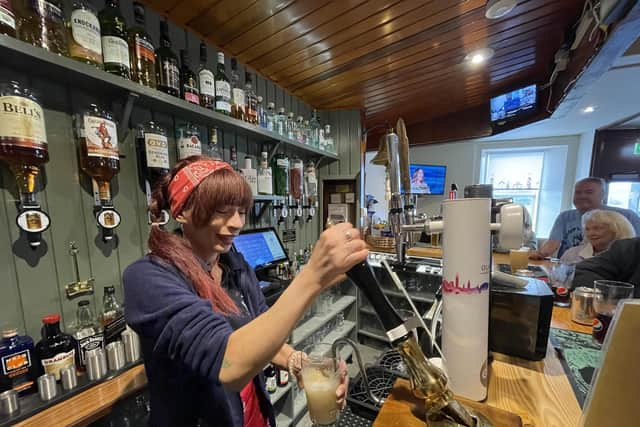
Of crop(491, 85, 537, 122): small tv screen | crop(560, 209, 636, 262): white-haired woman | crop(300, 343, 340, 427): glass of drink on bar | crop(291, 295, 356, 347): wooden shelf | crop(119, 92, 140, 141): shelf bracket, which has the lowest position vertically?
crop(291, 295, 356, 347): wooden shelf

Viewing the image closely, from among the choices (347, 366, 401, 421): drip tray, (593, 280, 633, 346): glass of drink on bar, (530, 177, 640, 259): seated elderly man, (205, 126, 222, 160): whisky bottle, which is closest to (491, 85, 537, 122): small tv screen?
(530, 177, 640, 259): seated elderly man

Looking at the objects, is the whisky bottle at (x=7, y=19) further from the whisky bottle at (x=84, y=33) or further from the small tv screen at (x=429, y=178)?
the small tv screen at (x=429, y=178)

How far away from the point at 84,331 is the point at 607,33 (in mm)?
2695

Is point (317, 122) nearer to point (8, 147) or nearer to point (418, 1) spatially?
point (418, 1)

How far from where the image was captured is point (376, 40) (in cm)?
152

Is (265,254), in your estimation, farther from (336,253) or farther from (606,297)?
(606,297)

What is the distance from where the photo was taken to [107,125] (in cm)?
94

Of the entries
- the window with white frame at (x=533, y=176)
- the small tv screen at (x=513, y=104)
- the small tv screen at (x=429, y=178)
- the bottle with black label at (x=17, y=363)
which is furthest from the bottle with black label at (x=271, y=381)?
the window with white frame at (x=533, y=176)

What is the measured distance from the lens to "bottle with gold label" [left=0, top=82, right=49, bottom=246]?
2.38 feet

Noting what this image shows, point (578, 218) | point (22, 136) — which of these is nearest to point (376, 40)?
point (22, 136)

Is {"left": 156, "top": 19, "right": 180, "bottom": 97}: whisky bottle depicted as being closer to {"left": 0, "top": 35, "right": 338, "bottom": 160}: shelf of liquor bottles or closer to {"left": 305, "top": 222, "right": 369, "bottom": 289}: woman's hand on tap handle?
{"left": 0, "top": 35, "right": 338, "bottom": 160}: shelf of liquor bottles

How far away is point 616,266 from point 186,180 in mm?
2003

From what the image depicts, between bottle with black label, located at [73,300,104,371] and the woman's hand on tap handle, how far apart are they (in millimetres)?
924

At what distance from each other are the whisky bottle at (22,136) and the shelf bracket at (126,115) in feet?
0.82
